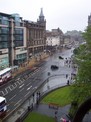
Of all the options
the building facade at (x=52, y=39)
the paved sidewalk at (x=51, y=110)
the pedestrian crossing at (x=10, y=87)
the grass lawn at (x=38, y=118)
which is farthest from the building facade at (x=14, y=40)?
the building facade at (x=52, y=39)

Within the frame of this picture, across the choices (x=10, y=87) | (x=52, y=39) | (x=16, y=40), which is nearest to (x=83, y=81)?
(x=10, y=87)

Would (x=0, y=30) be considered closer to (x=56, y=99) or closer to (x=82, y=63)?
(x=56, y=99)

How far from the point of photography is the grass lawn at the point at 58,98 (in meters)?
35.3

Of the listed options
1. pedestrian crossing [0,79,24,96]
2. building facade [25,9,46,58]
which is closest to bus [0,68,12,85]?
pedestrian crossing [0,79,24,96]

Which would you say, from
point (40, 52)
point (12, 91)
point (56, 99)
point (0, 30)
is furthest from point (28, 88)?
point (40, 52)

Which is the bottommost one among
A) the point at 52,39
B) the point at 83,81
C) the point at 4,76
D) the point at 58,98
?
the point at 58,98

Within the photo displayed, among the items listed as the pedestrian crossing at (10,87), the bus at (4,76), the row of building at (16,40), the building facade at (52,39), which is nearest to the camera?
the pedestrian crossing at (10,87)

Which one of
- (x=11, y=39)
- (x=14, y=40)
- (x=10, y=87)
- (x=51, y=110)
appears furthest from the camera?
(x=14, y=40)

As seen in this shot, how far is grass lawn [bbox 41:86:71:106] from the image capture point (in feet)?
116

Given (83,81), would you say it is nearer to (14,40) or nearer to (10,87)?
(10,87)

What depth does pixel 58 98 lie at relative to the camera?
37.4 m

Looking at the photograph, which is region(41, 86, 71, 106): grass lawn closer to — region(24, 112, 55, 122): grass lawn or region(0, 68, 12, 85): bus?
region(24, 112, 55, 122): grass lawn

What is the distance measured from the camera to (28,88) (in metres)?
47.0

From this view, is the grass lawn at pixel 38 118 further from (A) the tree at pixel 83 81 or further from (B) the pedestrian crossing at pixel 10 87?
(B) the pedestrian crossing at pixel 10 87
